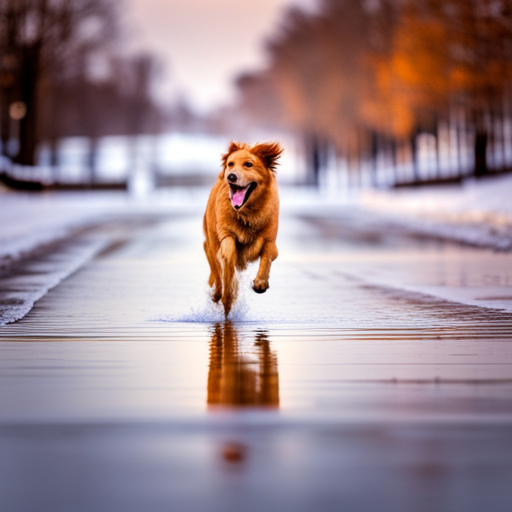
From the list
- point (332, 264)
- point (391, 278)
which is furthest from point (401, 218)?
point (391, 278)

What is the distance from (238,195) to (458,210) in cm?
2657

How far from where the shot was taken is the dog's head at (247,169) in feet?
33.4

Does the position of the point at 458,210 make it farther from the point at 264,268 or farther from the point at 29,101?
the point at 29,101

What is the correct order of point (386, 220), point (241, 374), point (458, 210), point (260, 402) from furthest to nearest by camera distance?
point (386, 220)
point (458, 210)
point (241, 374)
point (260, 402)

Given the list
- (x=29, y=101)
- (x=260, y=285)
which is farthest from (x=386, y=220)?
(x=260, y=285)

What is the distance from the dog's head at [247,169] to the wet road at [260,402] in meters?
1.09

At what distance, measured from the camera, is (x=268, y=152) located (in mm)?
10570

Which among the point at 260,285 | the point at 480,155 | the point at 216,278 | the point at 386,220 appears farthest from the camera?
the point at 480,155

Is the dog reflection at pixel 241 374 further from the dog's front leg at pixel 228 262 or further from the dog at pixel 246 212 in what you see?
the dog at pixel 246 212

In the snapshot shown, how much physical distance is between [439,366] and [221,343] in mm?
1907

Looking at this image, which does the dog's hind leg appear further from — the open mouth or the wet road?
the open mouth

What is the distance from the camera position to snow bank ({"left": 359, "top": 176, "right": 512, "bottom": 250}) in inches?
1067

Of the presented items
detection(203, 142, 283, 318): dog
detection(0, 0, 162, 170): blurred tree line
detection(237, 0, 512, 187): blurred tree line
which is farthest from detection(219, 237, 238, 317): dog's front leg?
detection(0, 0, 162, 170): blurred tree line

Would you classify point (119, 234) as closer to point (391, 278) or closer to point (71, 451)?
point (391, 278)
